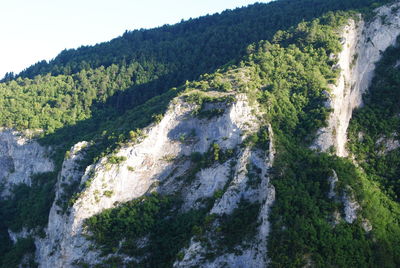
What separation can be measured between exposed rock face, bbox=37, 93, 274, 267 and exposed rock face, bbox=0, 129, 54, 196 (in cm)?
1673

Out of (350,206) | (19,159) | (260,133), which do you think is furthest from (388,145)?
(19,159)

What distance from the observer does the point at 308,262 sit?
4616 centimetres

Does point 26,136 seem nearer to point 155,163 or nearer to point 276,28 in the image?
point 155,163

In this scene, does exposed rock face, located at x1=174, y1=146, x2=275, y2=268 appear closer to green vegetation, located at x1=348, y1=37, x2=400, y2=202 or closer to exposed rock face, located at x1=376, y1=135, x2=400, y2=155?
green vegetation, located at x1=348, y1=37, x2=400, y2=202

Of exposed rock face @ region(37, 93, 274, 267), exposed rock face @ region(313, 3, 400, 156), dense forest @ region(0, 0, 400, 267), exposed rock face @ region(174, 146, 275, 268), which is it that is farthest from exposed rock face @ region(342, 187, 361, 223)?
exposed rock face @ region(313, 3, 400, 156)

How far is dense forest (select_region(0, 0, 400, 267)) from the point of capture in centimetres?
4988

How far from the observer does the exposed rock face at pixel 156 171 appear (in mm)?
57625

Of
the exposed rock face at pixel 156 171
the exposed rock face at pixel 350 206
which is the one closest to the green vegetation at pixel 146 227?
the exposed rock face at pixel 156 171

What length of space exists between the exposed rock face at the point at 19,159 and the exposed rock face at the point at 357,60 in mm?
48562

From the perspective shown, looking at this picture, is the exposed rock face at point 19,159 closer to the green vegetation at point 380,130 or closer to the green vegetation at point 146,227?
the green vegetation at point 146,227

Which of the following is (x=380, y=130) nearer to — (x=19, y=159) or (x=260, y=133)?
(x=260, y=133)

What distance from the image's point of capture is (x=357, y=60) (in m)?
79.2

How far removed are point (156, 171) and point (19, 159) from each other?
110ft

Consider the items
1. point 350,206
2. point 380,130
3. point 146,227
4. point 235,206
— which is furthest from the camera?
point 380,130
